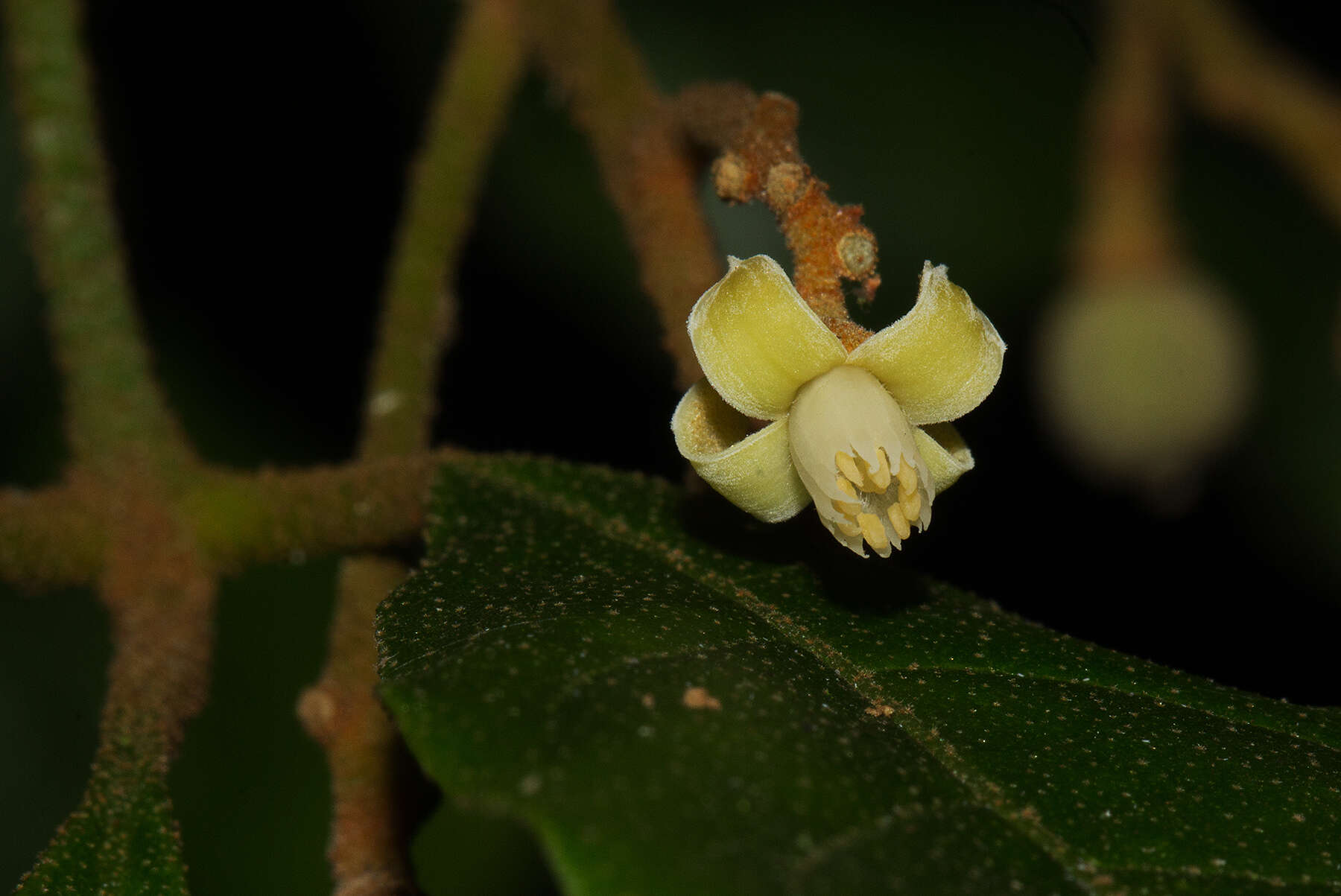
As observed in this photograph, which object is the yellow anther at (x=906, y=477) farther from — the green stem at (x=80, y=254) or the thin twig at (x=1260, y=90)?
the thin twig at (x=1260, y=90)

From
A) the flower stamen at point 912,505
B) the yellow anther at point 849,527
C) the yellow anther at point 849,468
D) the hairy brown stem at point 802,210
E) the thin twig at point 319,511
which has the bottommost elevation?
the thin twig at point 319,511

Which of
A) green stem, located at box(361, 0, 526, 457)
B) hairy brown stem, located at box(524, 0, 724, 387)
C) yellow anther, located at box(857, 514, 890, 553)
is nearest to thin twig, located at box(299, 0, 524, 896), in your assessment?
green stem, located at box(361, 0, 526, 457)

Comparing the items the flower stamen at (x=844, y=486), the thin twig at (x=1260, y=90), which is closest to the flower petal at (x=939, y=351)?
the flower stamen at (x=844, y=486)

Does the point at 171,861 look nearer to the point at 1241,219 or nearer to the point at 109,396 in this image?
the point at 109,396

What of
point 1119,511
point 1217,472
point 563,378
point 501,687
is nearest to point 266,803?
point 563,378

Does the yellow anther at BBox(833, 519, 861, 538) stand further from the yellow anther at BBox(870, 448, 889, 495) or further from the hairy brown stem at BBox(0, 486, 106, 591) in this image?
the hairy brown stem at BBox(0, 486, 106, 591)

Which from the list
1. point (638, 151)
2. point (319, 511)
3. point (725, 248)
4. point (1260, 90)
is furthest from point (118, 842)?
point (1260, 90)

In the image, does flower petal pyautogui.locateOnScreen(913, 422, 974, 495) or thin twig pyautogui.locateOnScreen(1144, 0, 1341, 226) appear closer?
flower petal pyautogui.locateOnScreen(913, 422, 974, 495)
